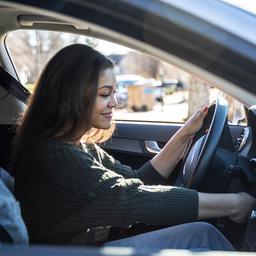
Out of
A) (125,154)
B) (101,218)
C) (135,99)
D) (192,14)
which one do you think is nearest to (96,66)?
(101,218)

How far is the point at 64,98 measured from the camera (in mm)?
1931

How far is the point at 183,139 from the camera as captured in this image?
101 inches

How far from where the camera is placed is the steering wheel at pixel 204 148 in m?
2.07

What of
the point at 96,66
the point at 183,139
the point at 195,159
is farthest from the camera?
the point at 183,139

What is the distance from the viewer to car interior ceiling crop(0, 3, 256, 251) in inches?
75.8

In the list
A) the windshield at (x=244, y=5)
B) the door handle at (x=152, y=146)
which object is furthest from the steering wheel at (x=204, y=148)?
the door handle at (x=152, y=146)

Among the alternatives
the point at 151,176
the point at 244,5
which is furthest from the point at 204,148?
the point at 244,5

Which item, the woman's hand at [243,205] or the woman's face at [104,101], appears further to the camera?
the woman's face at [104,101]

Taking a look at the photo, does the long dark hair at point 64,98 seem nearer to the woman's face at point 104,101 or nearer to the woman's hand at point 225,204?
the woman's face at point 104,101

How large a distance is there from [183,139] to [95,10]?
1404 millimetres

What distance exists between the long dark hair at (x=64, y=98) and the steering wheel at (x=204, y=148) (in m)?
0.45

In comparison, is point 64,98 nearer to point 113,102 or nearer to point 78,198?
point 113,102

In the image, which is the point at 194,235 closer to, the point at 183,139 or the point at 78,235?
the point at 78,235

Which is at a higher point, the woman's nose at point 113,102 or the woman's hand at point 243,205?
the woman's nose at point 113,102
